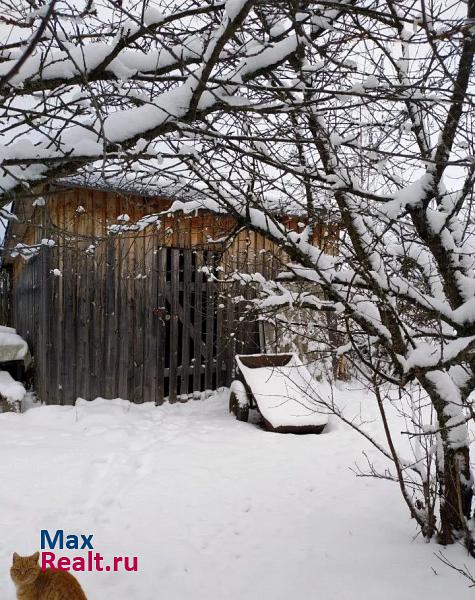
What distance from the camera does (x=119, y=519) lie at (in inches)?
141

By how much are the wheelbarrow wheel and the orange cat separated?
4517mm

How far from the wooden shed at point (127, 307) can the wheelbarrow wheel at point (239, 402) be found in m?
0.74

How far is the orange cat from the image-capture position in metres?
2.21

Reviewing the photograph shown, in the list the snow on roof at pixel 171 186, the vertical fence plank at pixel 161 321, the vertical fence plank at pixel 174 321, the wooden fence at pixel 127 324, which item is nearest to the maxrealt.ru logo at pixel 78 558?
the snow on roof at pixel 171 186

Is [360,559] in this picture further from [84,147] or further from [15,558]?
[84,147]

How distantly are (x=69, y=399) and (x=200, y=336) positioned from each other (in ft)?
7.63

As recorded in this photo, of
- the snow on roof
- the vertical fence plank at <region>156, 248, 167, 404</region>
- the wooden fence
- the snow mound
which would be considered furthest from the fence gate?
the snow mound

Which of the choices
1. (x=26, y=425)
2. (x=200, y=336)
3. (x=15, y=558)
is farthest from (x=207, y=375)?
(x=15, y=558)

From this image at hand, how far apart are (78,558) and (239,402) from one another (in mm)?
3887

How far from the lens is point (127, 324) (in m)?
7.27

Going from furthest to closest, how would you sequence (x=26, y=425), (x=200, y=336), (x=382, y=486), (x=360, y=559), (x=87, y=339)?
1. (x=200, y=336)
2. (x=87, y=339)
3. (x=26, y=425)
4. (x=382, y=486)
5. (x=360, y=559)

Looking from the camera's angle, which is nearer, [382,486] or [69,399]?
[382,486]

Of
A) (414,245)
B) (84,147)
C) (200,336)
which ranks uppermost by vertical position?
(84,147)

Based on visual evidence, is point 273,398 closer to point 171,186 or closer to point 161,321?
point 161,321
